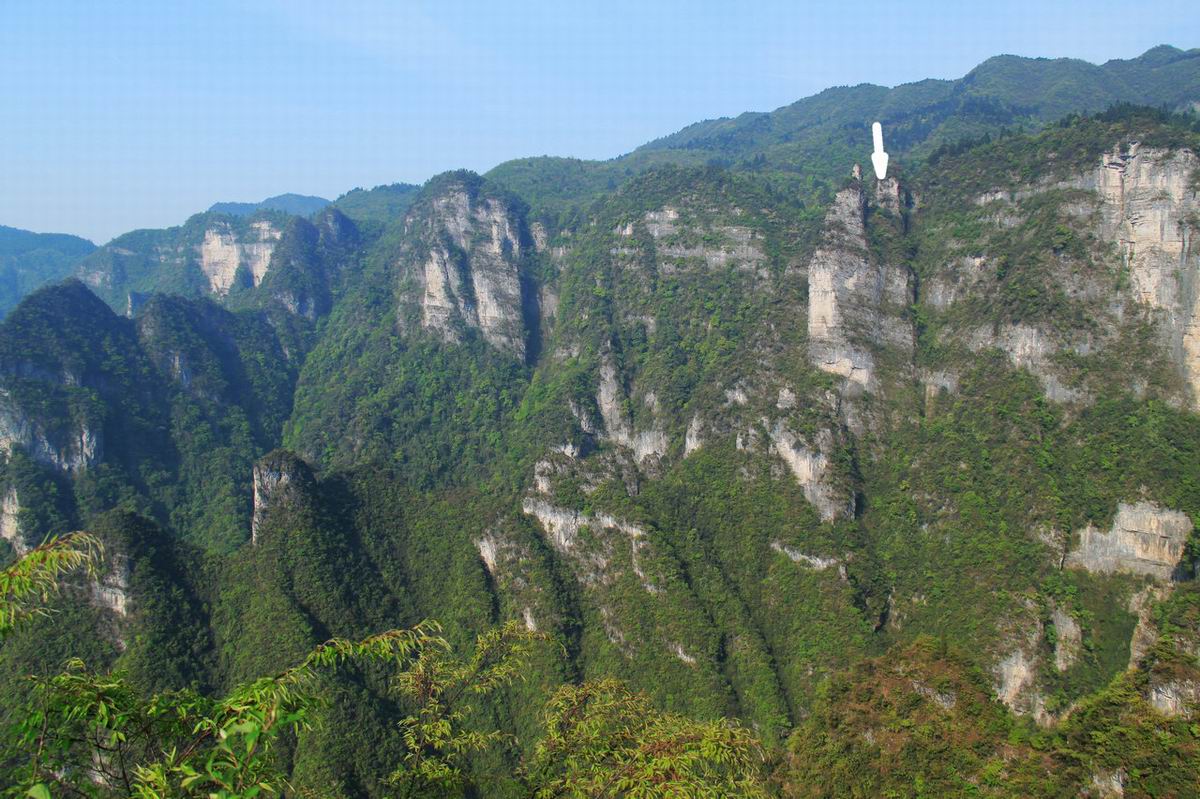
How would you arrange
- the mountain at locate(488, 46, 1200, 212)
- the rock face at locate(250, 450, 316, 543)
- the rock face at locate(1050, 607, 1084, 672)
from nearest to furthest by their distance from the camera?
the rock face at locate(1050, 607, 1084, 672), the rock face at locate(250, 450, 316, 543), the mountain at locate(488, 46, 1200, 212)

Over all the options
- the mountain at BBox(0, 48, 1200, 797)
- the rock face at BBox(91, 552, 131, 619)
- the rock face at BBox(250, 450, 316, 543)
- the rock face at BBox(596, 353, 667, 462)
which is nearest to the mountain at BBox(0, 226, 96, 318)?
the mountain at BBox(0, 48, 1200, 797)

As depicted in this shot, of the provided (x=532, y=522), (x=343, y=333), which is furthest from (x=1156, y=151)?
(x=343, y=333)

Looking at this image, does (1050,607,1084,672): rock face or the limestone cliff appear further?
the limestone cliff

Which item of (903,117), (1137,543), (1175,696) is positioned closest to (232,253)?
(903,117)

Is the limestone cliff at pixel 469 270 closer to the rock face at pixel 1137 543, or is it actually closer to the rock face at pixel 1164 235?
the rock face at pixel 1164 235

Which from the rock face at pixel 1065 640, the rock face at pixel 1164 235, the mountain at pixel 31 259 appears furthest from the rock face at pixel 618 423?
the mountain at pixel 31 259

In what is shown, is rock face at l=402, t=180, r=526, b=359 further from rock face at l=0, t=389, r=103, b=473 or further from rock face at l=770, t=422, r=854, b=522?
rock face at l=770, t=422, r=854, b=522

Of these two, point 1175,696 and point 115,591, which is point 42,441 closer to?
point 115,591
